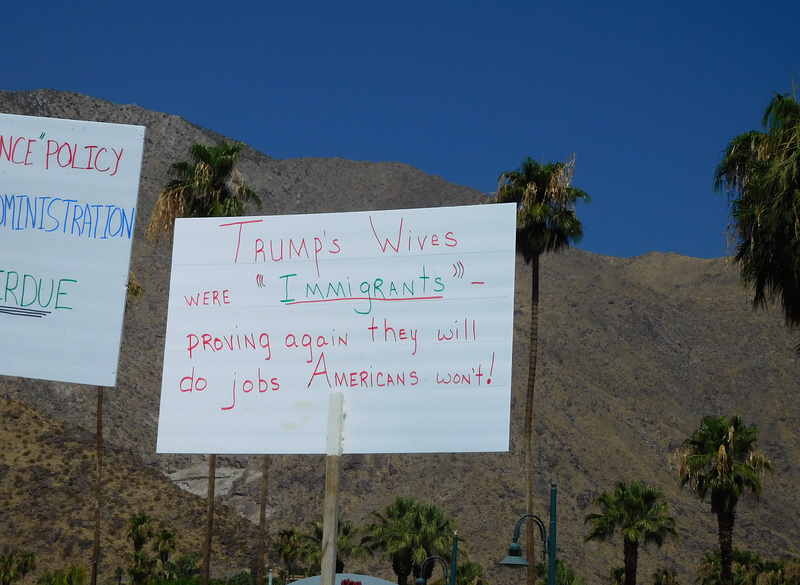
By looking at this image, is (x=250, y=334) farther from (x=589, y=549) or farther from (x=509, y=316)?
(x=589, y=549)

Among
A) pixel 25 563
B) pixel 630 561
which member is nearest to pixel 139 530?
pixel 25 563

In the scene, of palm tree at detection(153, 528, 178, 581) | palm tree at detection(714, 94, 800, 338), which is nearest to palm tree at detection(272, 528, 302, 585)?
palm tree at detection(153, 528, 178, 581)

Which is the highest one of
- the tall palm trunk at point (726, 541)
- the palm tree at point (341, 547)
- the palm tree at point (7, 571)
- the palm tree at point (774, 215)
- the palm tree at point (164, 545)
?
the palm tree at point (774, 215)

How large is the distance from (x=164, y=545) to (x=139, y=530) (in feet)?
4.95

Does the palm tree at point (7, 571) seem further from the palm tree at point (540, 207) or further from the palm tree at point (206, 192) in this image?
the palm tree at point (540, 207)

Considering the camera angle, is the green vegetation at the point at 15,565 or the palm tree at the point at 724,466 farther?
the green vegetation at the point at 15,565

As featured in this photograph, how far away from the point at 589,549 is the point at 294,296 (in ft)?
238

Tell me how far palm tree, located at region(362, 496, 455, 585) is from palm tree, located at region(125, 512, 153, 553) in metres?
17.1

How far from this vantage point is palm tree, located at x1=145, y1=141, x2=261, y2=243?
1262 inches

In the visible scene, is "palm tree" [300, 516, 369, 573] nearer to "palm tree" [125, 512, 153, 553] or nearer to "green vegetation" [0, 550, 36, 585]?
"palm tree" [125, 512, 153, 553]

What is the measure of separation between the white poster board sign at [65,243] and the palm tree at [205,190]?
86.9ft

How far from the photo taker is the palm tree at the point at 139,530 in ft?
187

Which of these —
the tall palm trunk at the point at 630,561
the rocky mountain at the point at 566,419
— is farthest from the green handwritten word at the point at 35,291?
the rocky mountain at the point at 566,419

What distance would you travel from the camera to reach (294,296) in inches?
202
